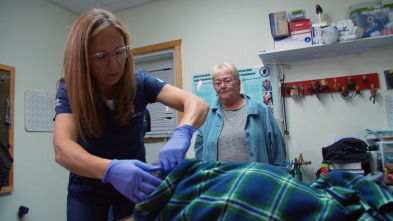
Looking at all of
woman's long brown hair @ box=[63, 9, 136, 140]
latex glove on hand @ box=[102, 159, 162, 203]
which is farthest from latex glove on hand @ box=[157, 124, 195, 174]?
woman's long brown hair @ box=[63, 9, 136, 140]

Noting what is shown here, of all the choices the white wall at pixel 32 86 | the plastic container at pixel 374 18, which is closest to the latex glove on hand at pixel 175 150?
the plastic container at pixel 374 18

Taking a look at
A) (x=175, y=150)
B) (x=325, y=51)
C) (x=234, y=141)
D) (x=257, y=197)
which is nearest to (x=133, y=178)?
(x=175, y=150)

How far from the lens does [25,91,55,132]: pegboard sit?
8.39 ft

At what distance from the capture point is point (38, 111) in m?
2.67

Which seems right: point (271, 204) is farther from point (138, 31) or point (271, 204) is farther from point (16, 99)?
point (138, 31)

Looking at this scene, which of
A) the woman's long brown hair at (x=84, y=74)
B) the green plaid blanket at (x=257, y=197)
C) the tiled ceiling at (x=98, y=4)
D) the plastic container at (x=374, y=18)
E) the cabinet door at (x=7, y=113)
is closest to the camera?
the green plaid blanket at (x=257, y=197)

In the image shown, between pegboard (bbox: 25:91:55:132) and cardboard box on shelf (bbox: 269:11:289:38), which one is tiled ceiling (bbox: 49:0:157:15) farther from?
cardboard box on shelf (bbox: 269:11:289:38)

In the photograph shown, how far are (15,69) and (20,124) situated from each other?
499 millimetres

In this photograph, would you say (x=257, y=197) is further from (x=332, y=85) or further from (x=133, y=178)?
(x=332, y=85)

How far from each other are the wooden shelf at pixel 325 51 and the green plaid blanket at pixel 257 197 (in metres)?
1.83

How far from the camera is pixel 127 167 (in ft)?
2.52

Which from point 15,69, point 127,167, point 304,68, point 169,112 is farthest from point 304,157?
point 15,69

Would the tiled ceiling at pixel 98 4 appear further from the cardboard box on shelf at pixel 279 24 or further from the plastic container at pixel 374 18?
the plastic container at pixel 374 18

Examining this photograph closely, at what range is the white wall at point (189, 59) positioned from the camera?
2275 millimetres
